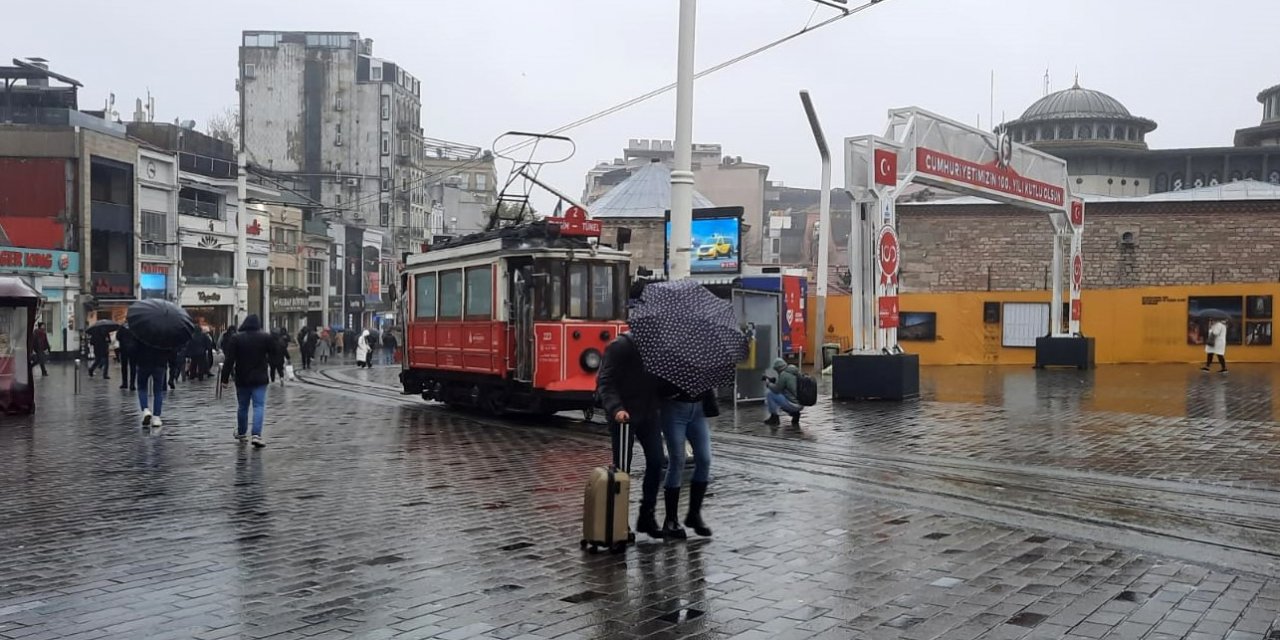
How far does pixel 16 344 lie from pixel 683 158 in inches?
438

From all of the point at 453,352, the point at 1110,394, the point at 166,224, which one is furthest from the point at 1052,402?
the point at 166,224

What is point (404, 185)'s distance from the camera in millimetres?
87625

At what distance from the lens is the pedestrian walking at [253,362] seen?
42.2 feet

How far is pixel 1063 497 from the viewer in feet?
30.6

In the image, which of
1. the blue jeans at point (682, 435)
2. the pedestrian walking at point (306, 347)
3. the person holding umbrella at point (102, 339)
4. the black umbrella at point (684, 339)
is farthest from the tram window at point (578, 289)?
the pedestrian walking at point (306, 347)

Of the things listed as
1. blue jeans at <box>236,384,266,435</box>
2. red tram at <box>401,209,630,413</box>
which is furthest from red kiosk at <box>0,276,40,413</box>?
red tram at <box>401,209,630,413</box>

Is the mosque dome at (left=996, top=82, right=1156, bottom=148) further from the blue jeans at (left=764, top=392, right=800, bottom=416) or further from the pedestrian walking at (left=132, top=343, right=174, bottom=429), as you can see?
the pedestrian walking at (left=132, top=343, right=174, bottom=429)

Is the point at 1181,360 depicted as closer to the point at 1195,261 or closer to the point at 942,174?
the point at 1195,261

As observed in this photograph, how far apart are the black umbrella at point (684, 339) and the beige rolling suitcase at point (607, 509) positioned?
0.72 metres

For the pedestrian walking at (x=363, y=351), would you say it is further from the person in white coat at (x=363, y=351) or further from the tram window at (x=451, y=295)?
the tram window at (x=451, y=295)

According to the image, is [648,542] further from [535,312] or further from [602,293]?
[602,293]

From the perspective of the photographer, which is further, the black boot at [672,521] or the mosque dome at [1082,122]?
the mosque dome at [1082,122]

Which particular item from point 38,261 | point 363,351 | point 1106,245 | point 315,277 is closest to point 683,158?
point 363,351

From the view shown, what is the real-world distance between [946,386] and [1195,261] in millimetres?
21557
